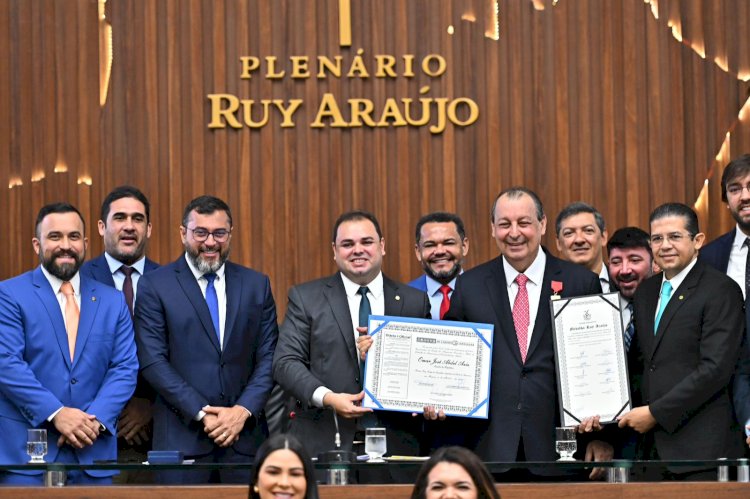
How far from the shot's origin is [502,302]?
4.82 metres

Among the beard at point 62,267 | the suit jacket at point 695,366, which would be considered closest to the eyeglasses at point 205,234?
the beard at point 62,267

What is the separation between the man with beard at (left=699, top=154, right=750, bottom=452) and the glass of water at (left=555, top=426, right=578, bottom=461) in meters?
0.70

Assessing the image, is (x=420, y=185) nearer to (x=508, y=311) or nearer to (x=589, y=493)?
(x=508, y=311)

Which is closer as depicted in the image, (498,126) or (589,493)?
(589,493)

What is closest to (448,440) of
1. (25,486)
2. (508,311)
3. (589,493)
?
(508,311)

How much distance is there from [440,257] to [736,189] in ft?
4.77

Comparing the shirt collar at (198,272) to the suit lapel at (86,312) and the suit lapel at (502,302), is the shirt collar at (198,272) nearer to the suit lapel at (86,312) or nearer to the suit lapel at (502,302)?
the suit lapel at (86,312)

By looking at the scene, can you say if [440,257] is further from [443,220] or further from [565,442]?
[565,442]

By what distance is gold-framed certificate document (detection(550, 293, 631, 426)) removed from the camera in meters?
4.58

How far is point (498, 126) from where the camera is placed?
6828 mm

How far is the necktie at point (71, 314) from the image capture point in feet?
16.4

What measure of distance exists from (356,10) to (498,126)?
1.00 m

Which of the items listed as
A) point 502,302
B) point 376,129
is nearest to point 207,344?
point 502,302

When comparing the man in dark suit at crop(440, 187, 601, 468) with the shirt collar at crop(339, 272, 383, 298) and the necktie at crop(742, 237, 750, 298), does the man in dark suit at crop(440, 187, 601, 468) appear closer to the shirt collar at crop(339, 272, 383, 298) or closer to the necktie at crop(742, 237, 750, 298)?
the shirt collar at crop(339, 272, 383, 298)
